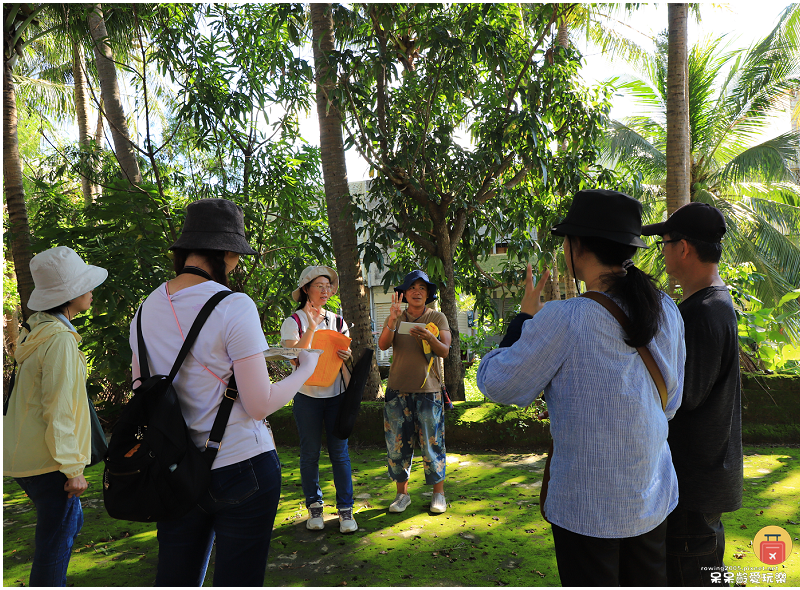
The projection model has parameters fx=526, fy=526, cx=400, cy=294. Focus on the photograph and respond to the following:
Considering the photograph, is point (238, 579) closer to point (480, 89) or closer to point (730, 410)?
point (730, 410)

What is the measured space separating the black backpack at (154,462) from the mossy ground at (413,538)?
5.92 ft

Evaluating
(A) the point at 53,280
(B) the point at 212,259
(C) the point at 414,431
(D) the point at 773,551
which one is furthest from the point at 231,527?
(D) the point at 773,551

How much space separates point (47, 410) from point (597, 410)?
252 cm

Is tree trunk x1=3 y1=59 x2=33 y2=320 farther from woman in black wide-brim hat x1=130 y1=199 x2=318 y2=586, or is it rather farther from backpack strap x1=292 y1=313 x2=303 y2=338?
woman in black wide-brim hat x1=130 y1=199 x2=318 y2=586

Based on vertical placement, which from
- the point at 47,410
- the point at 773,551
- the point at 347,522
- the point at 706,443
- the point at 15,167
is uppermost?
the point at 15,167

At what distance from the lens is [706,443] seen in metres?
2.25

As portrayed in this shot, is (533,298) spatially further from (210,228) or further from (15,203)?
(15,203)

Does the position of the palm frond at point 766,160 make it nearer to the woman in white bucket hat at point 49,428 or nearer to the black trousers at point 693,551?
the black trousers at point 693,551

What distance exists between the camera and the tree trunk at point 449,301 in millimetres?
6887

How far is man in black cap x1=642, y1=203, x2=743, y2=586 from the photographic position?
86.7 inches

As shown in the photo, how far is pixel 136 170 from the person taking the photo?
761 cm

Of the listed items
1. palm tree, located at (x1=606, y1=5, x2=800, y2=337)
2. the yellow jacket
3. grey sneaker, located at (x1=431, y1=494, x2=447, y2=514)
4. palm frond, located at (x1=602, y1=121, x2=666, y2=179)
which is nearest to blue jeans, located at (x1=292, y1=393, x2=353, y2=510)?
grey sneaker, located at (x1=431, y1=494, x2=447, y2=514)

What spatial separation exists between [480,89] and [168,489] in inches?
259

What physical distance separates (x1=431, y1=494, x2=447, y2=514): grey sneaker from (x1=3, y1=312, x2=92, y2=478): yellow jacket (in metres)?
2.65
